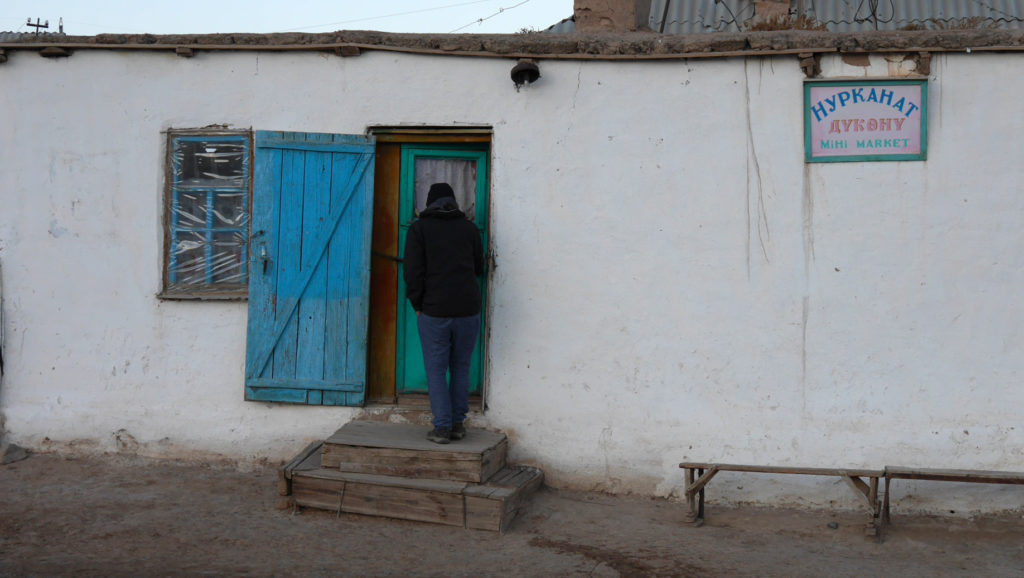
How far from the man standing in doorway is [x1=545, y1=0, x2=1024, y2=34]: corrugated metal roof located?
283 inches

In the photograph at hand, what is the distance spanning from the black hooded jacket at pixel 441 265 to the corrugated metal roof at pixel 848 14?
719 cm

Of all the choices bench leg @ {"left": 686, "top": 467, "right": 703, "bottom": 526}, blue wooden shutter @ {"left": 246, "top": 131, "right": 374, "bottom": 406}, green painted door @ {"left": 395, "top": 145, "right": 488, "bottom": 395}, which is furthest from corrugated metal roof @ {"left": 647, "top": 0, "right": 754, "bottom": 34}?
bench leg @ {"left": 686, "top": 467, "right": 703, "bottom": 526}

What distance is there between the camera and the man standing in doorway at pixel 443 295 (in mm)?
5320

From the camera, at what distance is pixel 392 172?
6207mm

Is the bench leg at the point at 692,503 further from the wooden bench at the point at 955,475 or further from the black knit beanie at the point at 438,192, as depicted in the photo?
the black knit beanie at the point at 438,192

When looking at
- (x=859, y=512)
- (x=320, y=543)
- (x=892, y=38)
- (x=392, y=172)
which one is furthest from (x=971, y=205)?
(x=320, y=543)

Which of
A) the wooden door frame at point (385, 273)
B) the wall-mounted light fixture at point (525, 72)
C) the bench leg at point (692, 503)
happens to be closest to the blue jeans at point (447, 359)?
the wooden door frame at point (385, 273)

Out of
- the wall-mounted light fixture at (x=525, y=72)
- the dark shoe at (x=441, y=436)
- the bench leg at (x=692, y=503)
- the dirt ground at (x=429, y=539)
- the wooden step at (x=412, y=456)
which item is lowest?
the dirt ground at (x=429, y=539)

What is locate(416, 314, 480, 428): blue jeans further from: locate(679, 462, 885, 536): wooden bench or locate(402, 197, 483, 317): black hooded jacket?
locate(679, 462, 885, 536): wooden bench

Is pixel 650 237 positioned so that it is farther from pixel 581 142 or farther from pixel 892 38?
pixel 892 38

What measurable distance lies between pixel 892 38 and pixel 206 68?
4640 mm

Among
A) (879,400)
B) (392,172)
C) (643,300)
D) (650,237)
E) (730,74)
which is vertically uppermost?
(730,74)

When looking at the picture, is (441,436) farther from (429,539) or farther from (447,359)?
(429,539)

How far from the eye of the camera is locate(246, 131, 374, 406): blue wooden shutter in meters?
5.96
